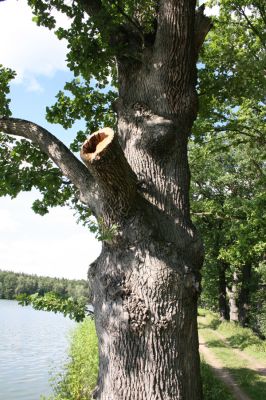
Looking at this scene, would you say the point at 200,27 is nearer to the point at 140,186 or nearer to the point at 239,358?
the point at 140,186

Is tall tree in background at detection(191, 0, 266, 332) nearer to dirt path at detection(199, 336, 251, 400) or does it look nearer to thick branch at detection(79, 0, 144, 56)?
thick branch at detection(79, 0, 144, 56)

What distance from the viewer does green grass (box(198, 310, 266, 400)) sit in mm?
12922

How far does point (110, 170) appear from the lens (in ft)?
13.6

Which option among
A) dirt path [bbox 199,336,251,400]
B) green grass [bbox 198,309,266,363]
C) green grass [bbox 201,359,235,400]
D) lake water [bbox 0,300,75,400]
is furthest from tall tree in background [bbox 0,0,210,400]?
green grass [bbox 198,309,266,363]

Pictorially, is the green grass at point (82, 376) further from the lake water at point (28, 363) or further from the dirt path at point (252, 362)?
the dirt path at point (252, 362)

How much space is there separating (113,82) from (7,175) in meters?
4.26

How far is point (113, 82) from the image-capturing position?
9914 millimetres

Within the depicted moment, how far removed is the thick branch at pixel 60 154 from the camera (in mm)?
5184

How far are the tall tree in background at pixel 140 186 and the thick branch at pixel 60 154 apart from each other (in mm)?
18

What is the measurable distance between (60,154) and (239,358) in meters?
A: 16.6

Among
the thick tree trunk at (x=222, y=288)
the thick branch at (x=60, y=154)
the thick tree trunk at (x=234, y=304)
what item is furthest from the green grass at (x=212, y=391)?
the thick tree trunk at (x=222, y=288)

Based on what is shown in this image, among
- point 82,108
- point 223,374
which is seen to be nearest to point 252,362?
point 223,374

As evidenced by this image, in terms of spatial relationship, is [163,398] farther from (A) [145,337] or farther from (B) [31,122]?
(B) [31,122]

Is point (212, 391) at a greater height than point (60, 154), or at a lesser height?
lesser
